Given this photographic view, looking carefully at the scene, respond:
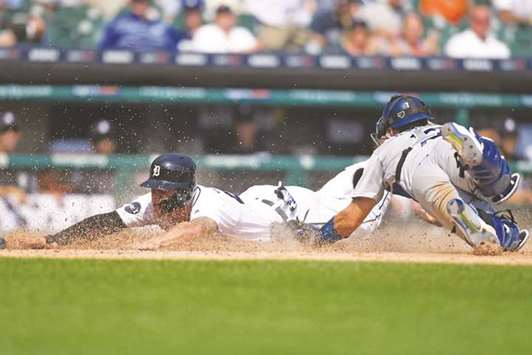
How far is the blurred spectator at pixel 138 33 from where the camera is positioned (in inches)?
480

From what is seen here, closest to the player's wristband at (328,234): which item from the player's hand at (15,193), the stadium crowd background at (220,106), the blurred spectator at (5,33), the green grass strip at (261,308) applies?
the green grass strip at (261,308)

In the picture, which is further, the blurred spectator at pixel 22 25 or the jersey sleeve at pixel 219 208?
the blurred spectator at pixel 22 25

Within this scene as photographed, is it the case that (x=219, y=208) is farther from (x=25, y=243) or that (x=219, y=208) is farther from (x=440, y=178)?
(x=440, y=178)

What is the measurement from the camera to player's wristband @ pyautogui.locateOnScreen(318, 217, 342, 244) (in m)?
8.74

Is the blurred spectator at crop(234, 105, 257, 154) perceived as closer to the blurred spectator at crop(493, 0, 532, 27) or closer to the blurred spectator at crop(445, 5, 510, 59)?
the blurred spectator at crop(445, 5, 510, 59)

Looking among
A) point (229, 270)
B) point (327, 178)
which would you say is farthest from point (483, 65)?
point (229, 270)

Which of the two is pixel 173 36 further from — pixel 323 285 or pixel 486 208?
pixel 323 285

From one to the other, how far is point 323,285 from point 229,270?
2.89 feet

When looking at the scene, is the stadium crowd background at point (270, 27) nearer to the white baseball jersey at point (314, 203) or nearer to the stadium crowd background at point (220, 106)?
the stadium crowd background at point (220, 106)

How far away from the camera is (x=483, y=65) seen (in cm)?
1191

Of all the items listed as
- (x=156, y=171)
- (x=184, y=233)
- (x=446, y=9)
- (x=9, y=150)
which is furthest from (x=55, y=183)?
(x=446, y=9)

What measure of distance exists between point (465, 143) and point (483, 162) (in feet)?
0.92

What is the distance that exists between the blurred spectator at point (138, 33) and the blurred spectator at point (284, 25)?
3.22 feet

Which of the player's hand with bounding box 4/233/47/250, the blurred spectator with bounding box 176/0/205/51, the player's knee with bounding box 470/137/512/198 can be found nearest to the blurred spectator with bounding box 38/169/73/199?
the blurred spectator with bounding box 176/0/205/51
